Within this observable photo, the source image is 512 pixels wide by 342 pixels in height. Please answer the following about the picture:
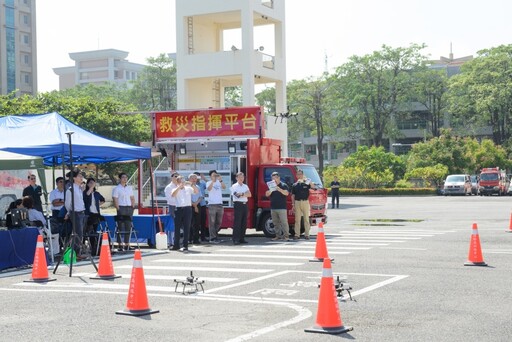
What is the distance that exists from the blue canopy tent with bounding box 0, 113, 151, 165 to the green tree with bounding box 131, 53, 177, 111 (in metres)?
77.6

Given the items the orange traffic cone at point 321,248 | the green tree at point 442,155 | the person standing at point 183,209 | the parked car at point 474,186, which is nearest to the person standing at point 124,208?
the person standing at point 183,209

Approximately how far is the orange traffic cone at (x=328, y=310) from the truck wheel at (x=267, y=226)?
13182 millimetres

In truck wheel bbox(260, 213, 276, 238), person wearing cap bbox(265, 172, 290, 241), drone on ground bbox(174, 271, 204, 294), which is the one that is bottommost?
drone on ground bbox(174, 271, 204, 294)

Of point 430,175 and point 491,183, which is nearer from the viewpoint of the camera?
point 491,183

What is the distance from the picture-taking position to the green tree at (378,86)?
90.8 metres

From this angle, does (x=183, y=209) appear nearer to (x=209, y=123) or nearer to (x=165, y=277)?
(x=209, y=123)

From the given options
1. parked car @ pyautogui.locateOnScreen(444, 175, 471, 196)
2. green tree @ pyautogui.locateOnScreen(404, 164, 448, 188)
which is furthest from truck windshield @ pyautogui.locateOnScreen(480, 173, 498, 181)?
green tree @ pyautogui.locateOnScreen(404, 164, 448, 188)

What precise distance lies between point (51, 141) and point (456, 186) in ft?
154

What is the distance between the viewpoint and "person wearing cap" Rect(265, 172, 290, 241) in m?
20.5

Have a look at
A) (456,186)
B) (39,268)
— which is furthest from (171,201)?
(456,186)

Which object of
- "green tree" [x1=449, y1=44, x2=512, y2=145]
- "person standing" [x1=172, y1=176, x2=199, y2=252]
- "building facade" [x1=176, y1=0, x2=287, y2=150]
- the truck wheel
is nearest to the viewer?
"person standing" [x1=172, y1=176, x2=199, y2=252]

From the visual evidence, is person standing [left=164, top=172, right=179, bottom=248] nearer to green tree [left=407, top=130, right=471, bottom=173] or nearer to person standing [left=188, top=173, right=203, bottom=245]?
person standing [left=188, top=173, right=203, bottom=245]

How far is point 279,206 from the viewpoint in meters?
20.6

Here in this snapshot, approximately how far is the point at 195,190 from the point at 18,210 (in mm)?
5265
